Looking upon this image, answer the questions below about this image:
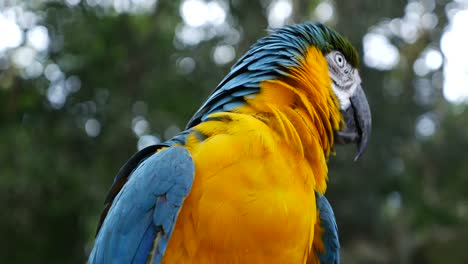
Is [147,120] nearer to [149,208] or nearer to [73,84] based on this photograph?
[73,84]

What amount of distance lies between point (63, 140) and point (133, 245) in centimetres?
471

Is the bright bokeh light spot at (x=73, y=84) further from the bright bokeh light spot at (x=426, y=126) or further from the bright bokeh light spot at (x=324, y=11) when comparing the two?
the bright bokeh light spot at (x=426, y=126)

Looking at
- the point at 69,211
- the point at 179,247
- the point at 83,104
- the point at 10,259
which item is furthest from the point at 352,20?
the point at 179,247

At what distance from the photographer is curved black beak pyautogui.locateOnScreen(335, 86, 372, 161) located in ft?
7.52

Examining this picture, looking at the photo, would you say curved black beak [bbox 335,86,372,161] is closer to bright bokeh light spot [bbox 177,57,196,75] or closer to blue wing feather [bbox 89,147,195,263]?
blue wing feather [bbox 89,147,195,263]

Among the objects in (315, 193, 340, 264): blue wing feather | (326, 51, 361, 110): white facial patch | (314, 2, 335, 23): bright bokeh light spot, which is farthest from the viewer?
(314, 2, 335, 23): bright bokeh light spot

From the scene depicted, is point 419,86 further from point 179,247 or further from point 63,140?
point 179,247

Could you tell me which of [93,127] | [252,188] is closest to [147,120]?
[93,127]

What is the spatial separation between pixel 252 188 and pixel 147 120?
462 cm

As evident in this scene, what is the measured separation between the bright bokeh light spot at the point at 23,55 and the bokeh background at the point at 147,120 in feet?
0.04

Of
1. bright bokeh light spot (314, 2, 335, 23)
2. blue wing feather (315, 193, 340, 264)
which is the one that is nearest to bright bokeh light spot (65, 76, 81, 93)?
bright bokeh light spot (314, 2, 335, 23)

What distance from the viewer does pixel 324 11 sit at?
816cm

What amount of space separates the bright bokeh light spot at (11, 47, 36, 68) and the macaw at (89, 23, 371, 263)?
4.63 meters

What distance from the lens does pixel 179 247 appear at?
175 centimetres
